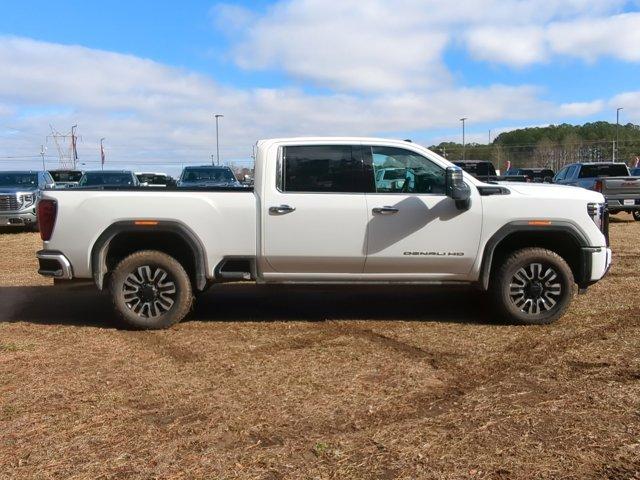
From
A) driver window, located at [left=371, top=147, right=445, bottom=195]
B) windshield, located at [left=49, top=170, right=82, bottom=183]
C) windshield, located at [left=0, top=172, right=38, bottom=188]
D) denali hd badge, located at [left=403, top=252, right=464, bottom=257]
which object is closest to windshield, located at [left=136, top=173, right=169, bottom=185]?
windshield, located at [left=49, top=170, right=82, bottom=183]

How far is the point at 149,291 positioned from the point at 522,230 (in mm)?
3919

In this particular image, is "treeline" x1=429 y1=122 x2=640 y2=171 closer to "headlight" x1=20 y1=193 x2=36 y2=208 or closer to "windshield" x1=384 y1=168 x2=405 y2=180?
"headlight" x1=20 y1=193 x2=36 y2=208

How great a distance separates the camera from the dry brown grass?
3434mm

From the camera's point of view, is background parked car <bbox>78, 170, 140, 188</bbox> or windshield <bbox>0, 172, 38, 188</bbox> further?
background parked car <bbox>78, 170, 140, 188</bbox>

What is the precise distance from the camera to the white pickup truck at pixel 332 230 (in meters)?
6.12

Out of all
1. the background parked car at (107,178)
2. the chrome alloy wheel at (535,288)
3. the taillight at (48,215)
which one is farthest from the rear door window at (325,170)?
the background parked car at (107,178)

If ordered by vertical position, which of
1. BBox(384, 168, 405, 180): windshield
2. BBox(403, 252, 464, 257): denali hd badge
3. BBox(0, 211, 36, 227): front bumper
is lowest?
BBox(403, 252, 464, 257): denali hd badge

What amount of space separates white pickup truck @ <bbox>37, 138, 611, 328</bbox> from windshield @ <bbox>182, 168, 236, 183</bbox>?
11.5m

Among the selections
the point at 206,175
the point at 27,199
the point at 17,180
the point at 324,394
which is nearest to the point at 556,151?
the point at 206,175

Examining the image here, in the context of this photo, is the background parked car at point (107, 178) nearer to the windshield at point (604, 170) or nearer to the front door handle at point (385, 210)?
the front door handle at point (385, 210)

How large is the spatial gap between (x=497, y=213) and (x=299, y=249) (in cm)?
206

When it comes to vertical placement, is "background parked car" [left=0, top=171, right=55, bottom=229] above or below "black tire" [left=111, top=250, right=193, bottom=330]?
above

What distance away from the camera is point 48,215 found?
617 cm

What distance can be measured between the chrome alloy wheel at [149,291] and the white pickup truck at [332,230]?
1 cm
